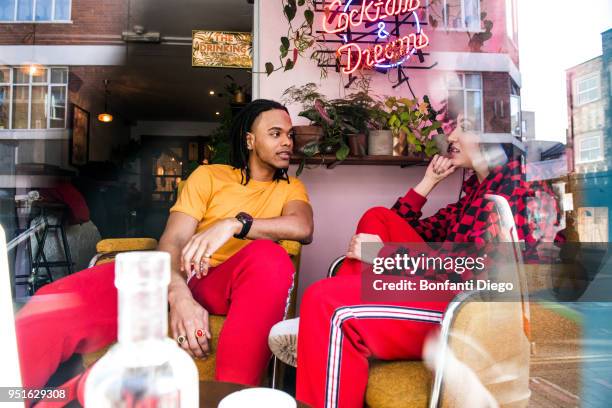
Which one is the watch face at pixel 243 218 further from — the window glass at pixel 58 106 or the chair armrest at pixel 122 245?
the window glass at pixel 58 106

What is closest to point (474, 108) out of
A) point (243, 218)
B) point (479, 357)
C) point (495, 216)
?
point (495, 216)

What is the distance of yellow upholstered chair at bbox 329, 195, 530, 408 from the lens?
1.20 metres

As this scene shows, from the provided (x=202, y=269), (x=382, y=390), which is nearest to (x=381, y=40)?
(x=202, y=269)

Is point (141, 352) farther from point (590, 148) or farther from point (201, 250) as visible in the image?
point (590, 148)

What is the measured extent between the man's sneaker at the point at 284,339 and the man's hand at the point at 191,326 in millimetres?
227

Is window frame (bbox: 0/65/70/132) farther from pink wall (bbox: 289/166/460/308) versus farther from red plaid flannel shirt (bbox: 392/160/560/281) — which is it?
red plaid flannel shirt (bbox: 392/160/560/281)

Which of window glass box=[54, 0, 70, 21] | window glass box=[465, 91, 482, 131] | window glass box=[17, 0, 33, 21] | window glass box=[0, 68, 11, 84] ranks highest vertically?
window glass box=[54, 0, 70, 21]

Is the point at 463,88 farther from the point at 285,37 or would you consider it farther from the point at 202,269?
the point at 202,269

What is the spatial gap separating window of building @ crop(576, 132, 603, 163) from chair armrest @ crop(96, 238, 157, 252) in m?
2.36

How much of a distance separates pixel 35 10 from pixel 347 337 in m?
3.03

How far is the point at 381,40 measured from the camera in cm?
310

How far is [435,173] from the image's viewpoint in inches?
88.4

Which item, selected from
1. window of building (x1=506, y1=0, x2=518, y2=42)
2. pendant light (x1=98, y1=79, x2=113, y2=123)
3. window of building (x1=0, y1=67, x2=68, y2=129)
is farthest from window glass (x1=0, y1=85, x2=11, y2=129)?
pendant light (x1=98, y1=79, x2=113, y2=123)

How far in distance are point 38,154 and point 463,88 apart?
3320 mm
